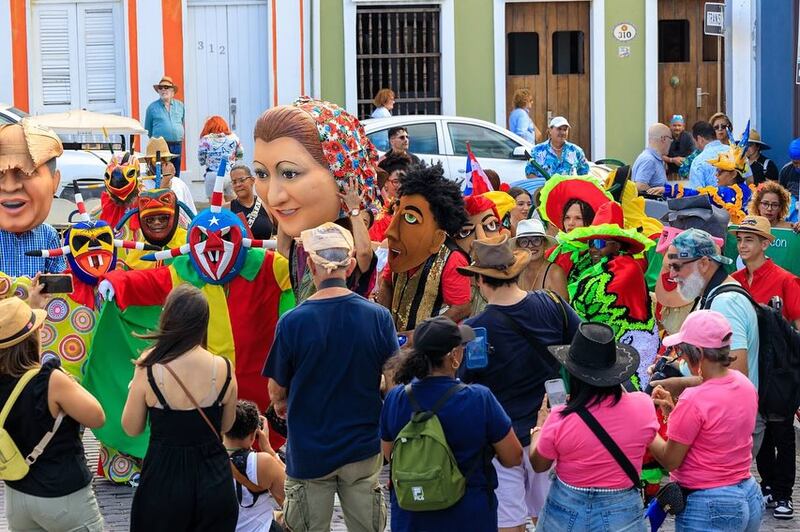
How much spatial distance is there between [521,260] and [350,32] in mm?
13538

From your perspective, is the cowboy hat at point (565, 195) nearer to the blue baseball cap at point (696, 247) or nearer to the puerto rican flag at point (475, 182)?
the puerto rican flag at point (475, 182)

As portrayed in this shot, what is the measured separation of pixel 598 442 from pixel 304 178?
294 centimetres

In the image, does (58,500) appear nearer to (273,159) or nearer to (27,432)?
(27,432)

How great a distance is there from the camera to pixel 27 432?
5.64 m

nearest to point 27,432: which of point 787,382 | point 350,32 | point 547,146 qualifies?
point 787,382

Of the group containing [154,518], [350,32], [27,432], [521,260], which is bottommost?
[154,518]

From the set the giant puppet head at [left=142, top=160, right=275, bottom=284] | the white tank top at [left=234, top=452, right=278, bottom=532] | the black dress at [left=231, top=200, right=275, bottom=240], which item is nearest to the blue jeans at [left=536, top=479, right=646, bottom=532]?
the white tank top at [left=234, top=452, right=278, bottom=532]

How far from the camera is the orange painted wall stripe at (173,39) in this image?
19219mm

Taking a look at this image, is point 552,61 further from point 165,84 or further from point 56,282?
point 56,282

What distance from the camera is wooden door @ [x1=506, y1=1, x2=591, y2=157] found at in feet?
65.0

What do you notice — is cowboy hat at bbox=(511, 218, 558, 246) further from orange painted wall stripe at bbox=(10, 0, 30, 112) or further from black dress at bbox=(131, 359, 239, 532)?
orange painted wall stripe at bbox=(10, 0, 30, 112)

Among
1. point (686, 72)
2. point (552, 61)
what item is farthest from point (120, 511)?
point (686, 72)

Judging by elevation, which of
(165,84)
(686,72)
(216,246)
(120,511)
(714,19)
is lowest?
(120,511)

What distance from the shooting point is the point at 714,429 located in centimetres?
561
